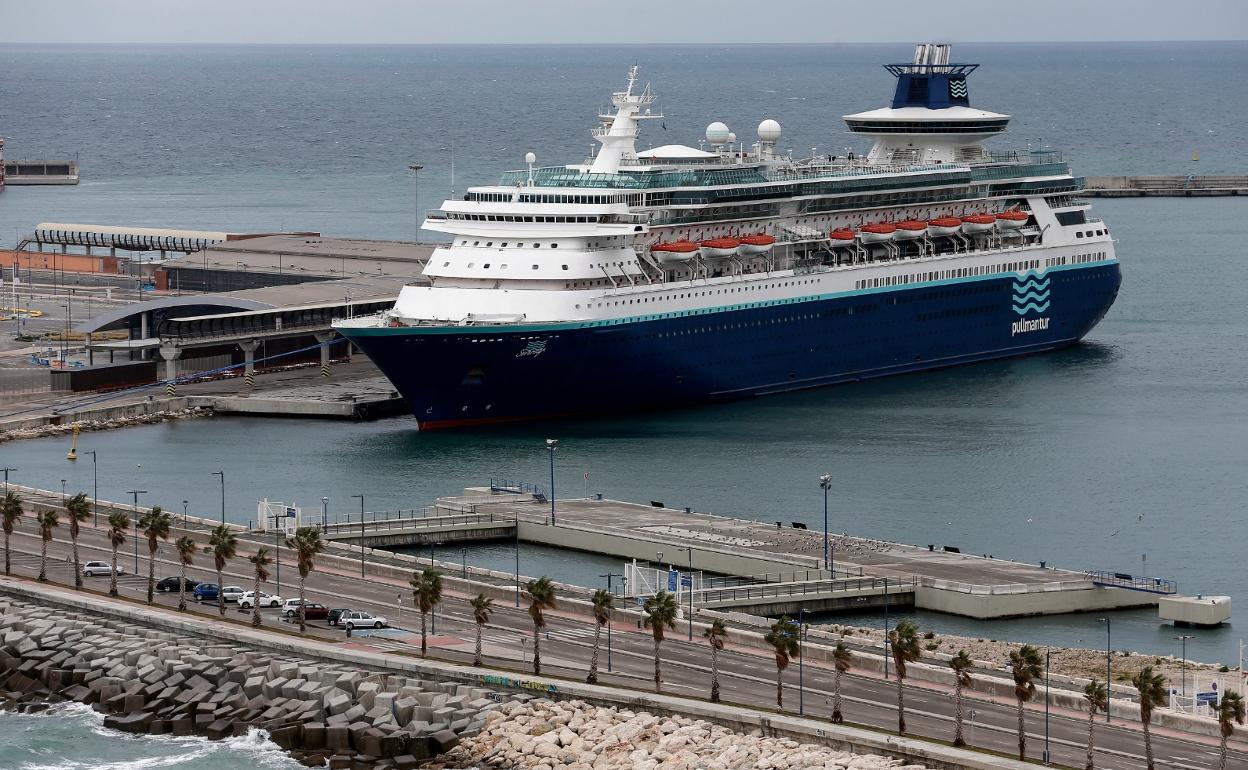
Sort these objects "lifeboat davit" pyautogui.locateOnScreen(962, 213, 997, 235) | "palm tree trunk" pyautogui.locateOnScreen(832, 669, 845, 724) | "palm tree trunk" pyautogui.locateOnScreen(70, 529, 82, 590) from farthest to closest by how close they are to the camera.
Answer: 1. "lifeboat davit" pyautogui.locateOnScreen(962, 213, 997, 235)
2. "palm tree trunk" pyautogui.locateOnScreen(70, 529, 82, 590)
3. "palm tree trunk" pyautogui.locateOnScreen(832, 669, 845, 724)

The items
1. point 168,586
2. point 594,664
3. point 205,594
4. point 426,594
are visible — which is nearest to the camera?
point 594,664

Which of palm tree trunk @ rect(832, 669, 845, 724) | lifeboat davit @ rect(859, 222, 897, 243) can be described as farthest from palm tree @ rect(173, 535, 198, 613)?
lifeboat davit @ rect(859, 222, 897, 243)

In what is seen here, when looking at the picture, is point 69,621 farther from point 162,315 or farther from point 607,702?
point 162,315

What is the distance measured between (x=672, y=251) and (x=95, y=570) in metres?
36.6

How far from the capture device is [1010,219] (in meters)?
108

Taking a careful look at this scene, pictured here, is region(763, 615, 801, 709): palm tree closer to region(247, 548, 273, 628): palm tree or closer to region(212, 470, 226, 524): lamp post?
region(247, 548, 273, 628): palm tree

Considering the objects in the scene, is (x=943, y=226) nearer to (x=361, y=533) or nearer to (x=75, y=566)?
(x=361, y=533)

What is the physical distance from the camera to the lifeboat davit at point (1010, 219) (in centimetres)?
10750

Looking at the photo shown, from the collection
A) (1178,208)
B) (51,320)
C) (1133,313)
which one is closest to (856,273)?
(1133,313)

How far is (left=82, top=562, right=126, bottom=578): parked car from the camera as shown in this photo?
2341 inches

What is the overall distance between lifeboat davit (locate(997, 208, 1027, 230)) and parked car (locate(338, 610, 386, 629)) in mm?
58841

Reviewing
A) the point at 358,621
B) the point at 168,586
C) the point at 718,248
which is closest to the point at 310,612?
the point at 358,621

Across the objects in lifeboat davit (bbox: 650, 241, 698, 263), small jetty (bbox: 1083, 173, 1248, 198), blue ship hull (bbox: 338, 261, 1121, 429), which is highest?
small jetty (bbox: 1083, 173, 1248, 198)

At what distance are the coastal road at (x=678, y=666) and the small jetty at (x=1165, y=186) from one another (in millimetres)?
131421
